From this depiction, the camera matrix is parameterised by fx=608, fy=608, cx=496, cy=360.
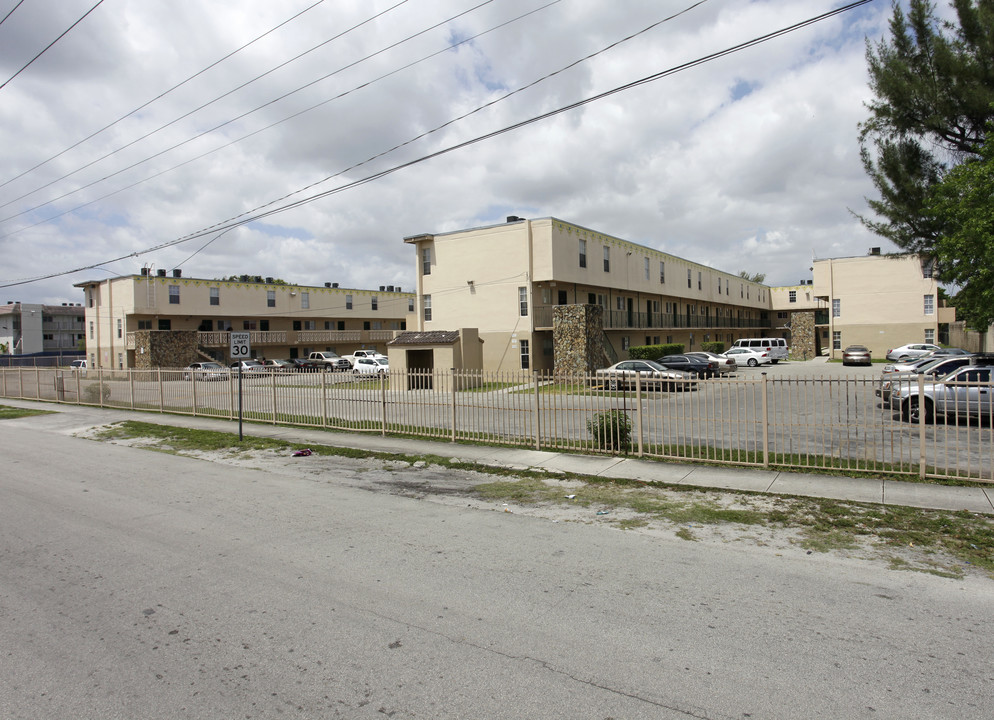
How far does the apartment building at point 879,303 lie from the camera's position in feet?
168

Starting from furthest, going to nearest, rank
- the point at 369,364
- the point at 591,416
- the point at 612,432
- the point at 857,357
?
1. the point at 857,357
2. the point at 369,364
3. the point at 591,416
4. the point at 612,432

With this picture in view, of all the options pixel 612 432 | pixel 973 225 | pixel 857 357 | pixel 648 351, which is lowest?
pixel 612 432

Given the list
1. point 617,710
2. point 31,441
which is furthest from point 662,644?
point 31,441

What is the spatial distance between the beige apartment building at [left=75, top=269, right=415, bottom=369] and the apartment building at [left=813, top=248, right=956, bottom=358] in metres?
38.9

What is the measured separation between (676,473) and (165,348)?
51115mm

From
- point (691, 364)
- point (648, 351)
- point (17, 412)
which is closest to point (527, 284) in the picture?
point (691, 364)

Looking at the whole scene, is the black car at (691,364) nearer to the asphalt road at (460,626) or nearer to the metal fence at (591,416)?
the metal fence at (591,416)

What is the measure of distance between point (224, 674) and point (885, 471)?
10.0 meters

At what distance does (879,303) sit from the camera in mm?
52688

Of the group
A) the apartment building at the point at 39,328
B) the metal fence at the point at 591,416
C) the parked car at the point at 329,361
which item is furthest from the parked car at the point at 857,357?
the apartment building at the point at 39,328

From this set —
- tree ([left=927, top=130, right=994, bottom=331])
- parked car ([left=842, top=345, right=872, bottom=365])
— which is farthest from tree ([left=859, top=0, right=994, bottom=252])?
parked car ([left=842, top=345, right=872, bottom=365])

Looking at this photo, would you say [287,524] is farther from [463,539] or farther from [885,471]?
[885,471]

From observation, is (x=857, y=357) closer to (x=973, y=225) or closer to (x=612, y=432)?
(x=973, y=225)

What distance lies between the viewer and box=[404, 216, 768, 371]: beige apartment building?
3403 centimetres
